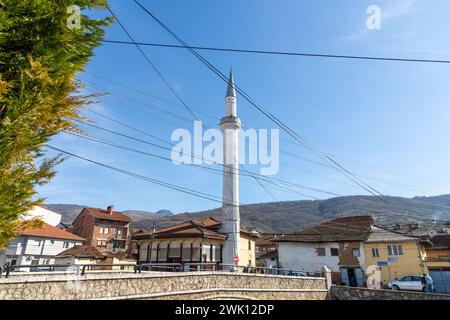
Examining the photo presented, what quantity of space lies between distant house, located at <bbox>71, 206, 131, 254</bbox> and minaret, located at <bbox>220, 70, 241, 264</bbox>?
3142cm

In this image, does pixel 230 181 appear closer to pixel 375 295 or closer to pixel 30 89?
pixel 375 295

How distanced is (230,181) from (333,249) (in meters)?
15.6

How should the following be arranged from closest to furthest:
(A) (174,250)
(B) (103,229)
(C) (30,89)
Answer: (C) (30,89) → (A) (174,250) → (B) (103,229)

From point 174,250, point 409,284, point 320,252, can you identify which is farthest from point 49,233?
point 409,284

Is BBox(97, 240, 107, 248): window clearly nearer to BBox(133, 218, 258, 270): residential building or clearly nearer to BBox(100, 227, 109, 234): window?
BBox(100, 227, 109, 234): window

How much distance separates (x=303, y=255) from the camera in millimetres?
36312

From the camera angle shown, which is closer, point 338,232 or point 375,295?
point 375,295

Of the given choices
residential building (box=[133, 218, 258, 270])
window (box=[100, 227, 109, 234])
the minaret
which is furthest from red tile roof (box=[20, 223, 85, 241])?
the minaret

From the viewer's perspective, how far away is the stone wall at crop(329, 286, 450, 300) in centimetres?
2231

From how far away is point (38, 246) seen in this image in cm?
3497

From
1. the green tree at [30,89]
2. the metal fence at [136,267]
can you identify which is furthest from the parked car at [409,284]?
the green tree at [30,89]

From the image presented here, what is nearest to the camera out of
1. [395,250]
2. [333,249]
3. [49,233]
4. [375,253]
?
[395,250]

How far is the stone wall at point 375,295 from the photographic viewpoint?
22.3 meters
